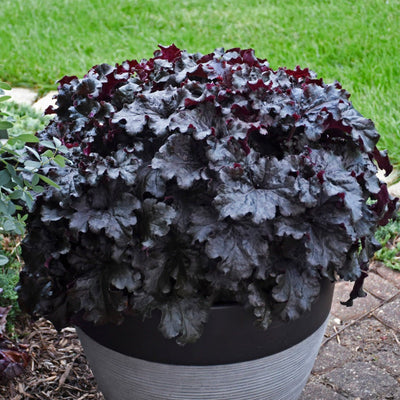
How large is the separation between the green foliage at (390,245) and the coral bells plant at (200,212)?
1.42m

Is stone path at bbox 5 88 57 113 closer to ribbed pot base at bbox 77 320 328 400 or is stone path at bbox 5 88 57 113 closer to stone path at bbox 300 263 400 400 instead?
stone path at bbox 300 263 400 400

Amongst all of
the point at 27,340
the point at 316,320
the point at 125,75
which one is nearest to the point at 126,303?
the point at 316,320

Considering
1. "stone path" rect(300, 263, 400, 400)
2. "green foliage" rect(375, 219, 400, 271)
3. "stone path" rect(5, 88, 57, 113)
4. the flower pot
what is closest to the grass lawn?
"stone path" rect(5, 88, 57, 113)

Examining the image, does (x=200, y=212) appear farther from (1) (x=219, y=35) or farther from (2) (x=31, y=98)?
(1) (x=219, y=35)

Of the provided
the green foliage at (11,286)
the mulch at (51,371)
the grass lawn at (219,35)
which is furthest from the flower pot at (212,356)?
the grass lawn at (219,35)

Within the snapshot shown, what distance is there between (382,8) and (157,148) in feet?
15.0

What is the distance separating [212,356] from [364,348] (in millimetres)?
1192

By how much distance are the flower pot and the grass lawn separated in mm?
2379

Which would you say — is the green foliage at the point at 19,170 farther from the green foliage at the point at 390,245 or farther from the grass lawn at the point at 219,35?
the grass lawn at the point at 219,35

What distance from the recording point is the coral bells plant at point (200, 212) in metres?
1.73

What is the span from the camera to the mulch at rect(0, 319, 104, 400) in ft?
8.38

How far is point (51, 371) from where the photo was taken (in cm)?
267

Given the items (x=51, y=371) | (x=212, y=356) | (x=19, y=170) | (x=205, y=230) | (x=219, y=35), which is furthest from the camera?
(x=219, y=35)

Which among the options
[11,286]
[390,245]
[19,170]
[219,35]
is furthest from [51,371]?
[219,35]
